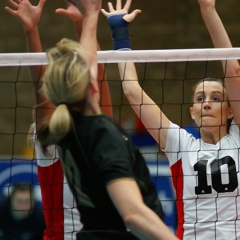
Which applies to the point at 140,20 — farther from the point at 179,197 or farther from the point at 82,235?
the point at 82,235

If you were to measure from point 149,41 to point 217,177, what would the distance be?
3.55 metres

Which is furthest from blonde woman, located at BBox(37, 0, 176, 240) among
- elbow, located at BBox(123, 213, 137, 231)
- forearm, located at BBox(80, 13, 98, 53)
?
forearm, located at BBox(80, 13, 98, 53)

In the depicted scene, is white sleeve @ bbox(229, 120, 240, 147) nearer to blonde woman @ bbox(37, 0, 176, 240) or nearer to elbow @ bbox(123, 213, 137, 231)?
blonde woman @ bbox(37, 0, 176, 240)

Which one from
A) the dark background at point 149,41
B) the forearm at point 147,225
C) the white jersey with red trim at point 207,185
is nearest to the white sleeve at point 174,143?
the white jersey with red trim at point 207,185

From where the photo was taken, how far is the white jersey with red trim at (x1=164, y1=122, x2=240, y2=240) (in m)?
2.89

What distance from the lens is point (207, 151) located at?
9.93 ft

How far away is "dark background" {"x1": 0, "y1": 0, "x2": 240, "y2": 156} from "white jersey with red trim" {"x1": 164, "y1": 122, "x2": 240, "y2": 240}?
3176 mm

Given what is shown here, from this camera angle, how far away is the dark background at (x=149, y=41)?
626cm

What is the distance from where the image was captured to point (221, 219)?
2.90 meters

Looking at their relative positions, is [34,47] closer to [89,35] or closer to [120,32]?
[120,32]

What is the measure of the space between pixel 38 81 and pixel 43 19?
11.0ft

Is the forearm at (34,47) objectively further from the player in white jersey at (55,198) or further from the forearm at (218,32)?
the forearm at (218,32)

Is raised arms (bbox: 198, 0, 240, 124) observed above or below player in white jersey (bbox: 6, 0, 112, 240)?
above

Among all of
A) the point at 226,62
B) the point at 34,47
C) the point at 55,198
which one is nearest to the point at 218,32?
the point at 226,62
